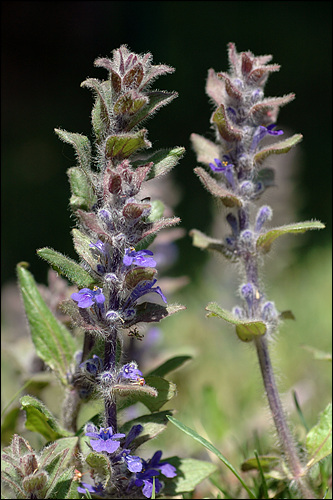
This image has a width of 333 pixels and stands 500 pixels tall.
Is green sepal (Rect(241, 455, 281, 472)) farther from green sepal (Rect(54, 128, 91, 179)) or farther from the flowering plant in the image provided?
green sepal (Rect(54, 128, 91, 179))

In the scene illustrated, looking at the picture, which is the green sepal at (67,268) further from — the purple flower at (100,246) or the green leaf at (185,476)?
the green leaf at (185,476)

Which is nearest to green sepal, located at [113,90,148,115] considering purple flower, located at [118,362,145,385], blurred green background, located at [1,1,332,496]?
purple flower, located at [118,362,145,385]

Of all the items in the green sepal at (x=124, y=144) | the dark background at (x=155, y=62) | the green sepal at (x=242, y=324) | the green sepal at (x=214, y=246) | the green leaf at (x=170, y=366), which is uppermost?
the dark background at (x=155, y=62)

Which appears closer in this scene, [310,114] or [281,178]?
[281,178]

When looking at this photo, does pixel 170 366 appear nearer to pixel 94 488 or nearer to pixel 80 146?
pixel 94 488

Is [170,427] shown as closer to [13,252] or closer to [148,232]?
[148,232]

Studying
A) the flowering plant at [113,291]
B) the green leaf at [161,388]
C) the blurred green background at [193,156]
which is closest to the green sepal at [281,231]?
the flowering plant at [113,291]

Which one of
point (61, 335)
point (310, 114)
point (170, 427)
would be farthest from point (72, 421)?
point (310, 114)
